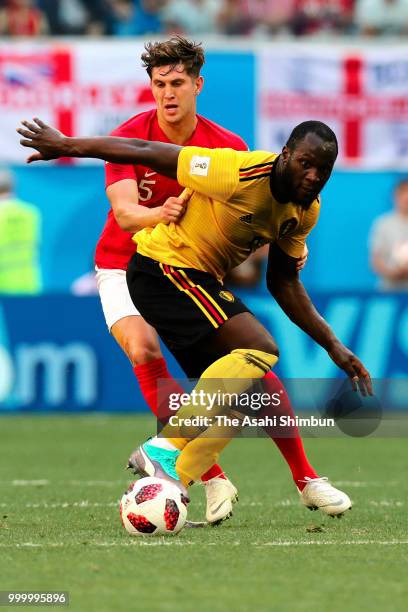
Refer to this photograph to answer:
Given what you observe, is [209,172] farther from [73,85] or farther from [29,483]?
[73,85]

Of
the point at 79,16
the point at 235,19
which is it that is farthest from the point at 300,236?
the point at 235,19

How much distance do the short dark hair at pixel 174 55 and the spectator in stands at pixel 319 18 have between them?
11.1 m

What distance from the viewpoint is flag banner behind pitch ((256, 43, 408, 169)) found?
16.7m

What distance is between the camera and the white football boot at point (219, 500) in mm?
6867

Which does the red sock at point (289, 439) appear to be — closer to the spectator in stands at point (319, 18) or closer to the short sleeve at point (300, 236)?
the short sleeve at point (300, 236)

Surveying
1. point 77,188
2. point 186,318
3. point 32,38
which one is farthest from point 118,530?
point 32,38

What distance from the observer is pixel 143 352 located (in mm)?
7539

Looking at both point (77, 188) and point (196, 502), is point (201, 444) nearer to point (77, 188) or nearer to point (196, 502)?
point (196, 502)

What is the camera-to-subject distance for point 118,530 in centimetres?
654

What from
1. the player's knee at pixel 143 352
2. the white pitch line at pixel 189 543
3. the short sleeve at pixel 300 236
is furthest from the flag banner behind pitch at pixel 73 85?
the white pitch line at pixel 189 543

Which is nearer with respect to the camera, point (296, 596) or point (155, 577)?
point (296, 596)

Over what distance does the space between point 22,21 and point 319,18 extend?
157 inches

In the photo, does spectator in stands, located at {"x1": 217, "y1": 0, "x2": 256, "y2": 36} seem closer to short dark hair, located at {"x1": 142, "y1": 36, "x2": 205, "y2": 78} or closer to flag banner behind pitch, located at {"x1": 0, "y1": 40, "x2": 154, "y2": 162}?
flag banner behind pitch, located at {"x1": 0, "y1": 40, "x2": 154, "y2": 162}

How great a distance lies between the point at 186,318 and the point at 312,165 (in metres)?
0.96
